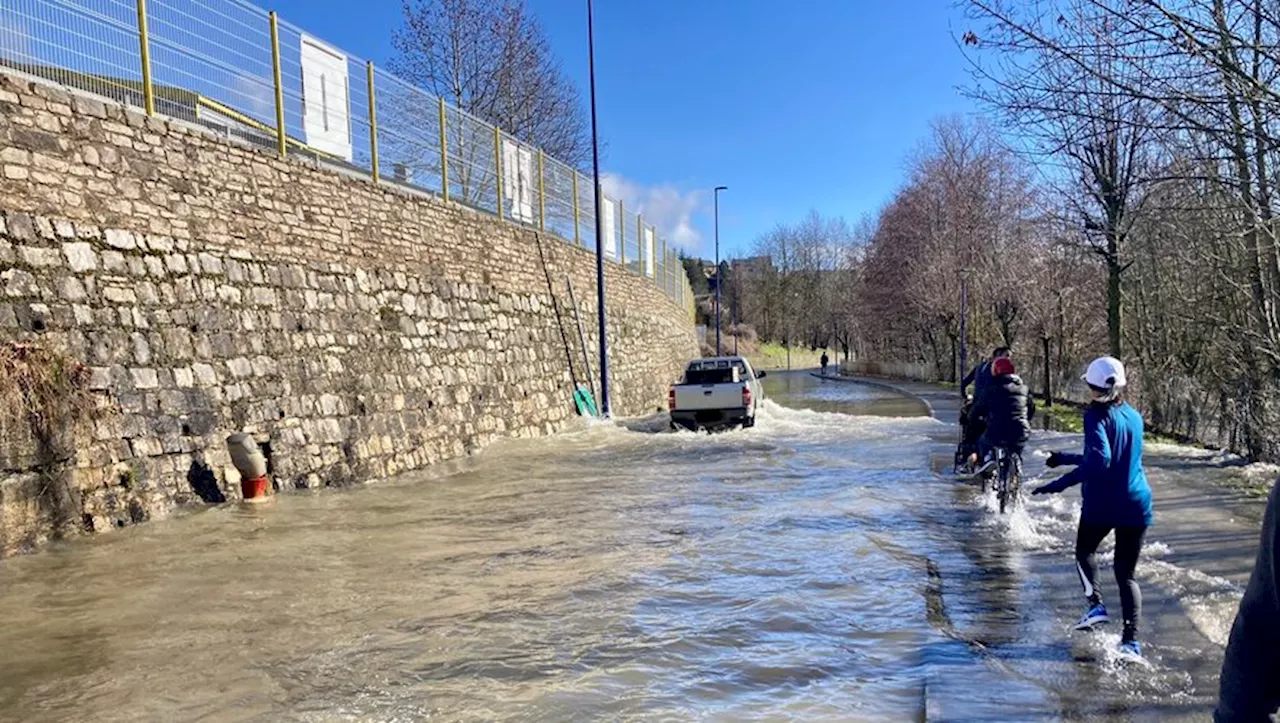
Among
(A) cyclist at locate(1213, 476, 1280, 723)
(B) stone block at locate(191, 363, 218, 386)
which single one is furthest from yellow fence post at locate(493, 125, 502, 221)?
(A) cyclist at locate(1213, 476, 1280, 723)

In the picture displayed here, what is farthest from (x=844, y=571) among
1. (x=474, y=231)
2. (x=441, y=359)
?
(x=474, y=231)

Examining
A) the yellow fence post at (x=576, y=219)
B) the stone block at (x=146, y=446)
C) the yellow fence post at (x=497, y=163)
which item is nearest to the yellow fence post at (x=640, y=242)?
the yellow fence post at (x=576, y=219)

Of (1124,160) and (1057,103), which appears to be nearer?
(1057,103)

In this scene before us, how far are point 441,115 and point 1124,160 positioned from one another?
14958mm

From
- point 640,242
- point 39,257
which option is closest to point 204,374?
point 39,257

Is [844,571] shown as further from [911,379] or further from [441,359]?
[911,379]

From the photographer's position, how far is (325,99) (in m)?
13.7

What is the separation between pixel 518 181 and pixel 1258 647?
66.4ft

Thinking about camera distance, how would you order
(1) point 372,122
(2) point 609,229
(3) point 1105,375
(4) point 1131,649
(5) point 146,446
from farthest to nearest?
(2) point 609,229 → (1) point 372,122 → (5) point 146,446 → (3) point 1105,375 → (4) point 1131,649

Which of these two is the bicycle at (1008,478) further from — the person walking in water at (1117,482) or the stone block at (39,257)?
the stone block at (39,257)

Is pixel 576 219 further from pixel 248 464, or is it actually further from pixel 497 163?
pixel 248 464

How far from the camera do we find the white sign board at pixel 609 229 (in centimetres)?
2784

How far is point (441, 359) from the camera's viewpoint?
15.4 meters

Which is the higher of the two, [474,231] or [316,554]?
[474,231]
